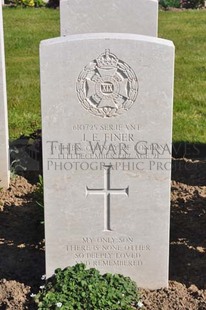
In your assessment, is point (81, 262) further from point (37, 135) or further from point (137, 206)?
point (37, 135)

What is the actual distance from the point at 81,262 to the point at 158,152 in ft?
3.07

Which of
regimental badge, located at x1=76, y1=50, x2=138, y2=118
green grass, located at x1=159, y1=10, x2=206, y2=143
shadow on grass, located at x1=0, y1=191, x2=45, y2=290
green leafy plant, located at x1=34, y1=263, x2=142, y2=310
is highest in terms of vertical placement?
regimental badge, located at x1=76, y1=50, x2=138, y2=118

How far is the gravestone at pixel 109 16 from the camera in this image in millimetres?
6207

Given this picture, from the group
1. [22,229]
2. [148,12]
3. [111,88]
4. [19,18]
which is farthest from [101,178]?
[19,18]

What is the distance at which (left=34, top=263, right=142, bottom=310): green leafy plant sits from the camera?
411 centimetres

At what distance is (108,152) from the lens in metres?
4.18

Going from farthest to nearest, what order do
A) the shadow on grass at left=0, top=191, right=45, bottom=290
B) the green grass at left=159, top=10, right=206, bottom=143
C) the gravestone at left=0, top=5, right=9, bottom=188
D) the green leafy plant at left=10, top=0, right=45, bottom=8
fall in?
1. the green leafy plant at left=10, top=0, right=45, bottom=8
2. the green grass at left=159, top=10, right=206, bottom=143
3. the gravestone at left=0, top=5, right=9, bottom=188
4. the shadow on grass at left=0, top=191, right=45, bottom=290

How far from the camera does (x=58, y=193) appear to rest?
4.27 meters

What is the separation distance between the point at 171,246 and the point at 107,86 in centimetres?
159

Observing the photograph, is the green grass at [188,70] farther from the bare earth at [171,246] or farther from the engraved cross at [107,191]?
the engraved cross at [107,191]

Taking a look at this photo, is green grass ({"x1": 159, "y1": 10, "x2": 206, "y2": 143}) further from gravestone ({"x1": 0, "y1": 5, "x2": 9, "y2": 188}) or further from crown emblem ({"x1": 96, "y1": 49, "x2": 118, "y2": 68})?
crown emblem ({"x1": 96, "y1": 49, "x2": 118, "y2": 68})

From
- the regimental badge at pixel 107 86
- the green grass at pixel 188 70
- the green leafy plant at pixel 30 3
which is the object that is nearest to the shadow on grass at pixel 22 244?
the regimental badge at pixel 107 86

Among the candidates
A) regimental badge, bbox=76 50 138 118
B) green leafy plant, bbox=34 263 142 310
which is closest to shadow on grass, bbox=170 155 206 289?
green leafy plant, bbox=34 263 142 310

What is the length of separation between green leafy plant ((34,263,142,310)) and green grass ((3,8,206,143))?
3163 millimetres
